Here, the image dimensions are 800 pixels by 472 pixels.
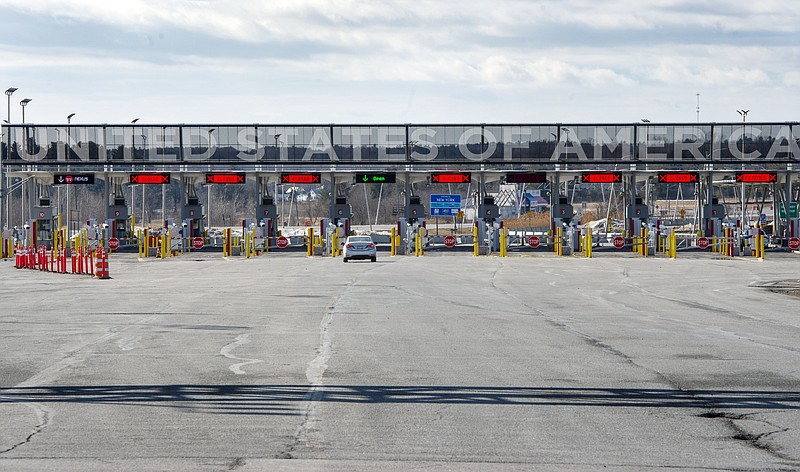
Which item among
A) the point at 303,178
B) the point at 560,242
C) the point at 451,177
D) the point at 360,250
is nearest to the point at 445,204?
the point at 451,177

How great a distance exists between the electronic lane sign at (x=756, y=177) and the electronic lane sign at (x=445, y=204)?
60.4ft

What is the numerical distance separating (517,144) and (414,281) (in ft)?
99.4

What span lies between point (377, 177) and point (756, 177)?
21.5m

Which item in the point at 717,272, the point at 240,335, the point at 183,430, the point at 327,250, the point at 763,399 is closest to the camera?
the point at 183,430

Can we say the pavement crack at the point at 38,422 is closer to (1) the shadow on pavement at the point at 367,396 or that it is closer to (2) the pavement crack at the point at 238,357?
(1) the shadow on pavement at the point at 367,396

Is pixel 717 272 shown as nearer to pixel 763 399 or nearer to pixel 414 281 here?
pixel 414 281

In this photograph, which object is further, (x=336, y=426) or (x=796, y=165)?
(x=796, y=165)

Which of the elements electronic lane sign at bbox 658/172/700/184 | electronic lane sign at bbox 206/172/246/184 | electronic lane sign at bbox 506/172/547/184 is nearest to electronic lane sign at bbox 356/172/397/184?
electronic lane sign at bbox 506/172/547/184

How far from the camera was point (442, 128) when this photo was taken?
6088 cm

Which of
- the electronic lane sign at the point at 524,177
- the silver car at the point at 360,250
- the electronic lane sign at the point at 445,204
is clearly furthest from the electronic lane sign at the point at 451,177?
the silver car at the point at 360,250

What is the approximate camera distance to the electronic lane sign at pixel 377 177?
5909 centimetres

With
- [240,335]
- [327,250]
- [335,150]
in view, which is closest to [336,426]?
[240,335]

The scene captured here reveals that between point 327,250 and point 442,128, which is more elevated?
point 442,128

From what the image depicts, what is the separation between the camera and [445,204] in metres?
69.7
